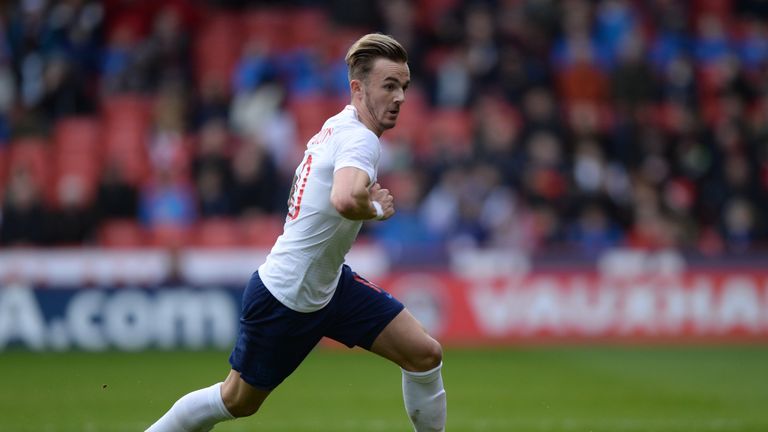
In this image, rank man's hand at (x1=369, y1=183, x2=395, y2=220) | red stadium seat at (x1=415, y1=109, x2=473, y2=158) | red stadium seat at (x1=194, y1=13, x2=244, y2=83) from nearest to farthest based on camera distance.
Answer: man's hand at (x1=369, y1=183, x2=395, y2=220), red stadium seat at (x1=415, y1=109, x2=473, y2=158), red stadium seat at (x1=194, y1=13, x2=244, y2=83)

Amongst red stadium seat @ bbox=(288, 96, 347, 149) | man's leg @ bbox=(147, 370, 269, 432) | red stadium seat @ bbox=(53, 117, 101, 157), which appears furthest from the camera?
red stadium seat @ bbox=(53, 117, 101, 157)

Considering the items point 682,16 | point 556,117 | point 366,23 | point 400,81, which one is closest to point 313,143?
point 400,81

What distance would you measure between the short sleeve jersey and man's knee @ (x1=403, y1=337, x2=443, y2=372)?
611 mm

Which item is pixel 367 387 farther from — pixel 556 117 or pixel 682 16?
pixel 682 16

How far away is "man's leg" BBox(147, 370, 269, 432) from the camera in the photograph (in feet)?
22.1

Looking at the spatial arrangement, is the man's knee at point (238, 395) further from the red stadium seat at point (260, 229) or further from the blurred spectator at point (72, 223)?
the blurred spectator at point (72, 223)

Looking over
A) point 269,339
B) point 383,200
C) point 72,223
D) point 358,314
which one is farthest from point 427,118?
point 383,200

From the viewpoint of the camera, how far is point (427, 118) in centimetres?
1909

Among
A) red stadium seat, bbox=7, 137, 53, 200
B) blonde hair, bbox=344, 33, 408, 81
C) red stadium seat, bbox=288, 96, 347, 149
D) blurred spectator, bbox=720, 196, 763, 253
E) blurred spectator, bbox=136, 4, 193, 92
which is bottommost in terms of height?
blurred spectator, bbox=720, 196, 763, 253

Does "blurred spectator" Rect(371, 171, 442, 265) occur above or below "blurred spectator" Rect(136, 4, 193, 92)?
below

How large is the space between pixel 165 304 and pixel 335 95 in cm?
498

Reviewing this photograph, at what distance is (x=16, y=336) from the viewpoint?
1534 cm

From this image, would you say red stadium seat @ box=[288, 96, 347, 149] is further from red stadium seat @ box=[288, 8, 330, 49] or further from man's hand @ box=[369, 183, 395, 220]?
man's hand @ box=[369, 183, 395, 220]

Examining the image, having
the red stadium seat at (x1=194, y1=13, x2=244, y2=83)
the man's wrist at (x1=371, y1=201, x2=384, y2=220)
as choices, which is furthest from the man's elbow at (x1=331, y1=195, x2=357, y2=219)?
the red stadium seat at (x1=194, y1=13, x2=244, y2=83)
